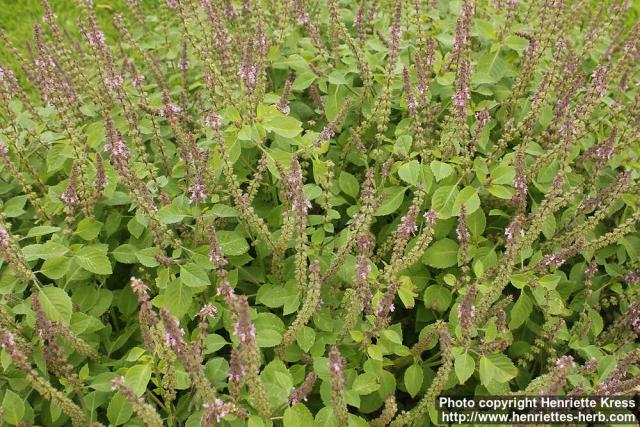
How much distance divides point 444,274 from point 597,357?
0.80m

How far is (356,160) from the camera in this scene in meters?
3.46

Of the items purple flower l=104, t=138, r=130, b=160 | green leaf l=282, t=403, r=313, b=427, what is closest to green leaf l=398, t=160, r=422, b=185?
green leaf l=282, t=403, r=313, b=427

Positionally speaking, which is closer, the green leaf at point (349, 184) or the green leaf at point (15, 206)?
the green leaf at point (15, 206)

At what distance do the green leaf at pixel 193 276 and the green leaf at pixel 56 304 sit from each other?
1.68 ft

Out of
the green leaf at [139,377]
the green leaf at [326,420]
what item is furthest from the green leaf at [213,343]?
the green leaf at [326,420]

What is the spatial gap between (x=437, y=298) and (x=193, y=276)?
121 cm

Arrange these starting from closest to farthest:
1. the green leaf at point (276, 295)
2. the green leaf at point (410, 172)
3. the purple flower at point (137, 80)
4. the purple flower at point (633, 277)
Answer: the green leaf at point (276, 295) → the green leaf at point (410, 172) → the purple flower at point (633, 277) → the purple flower at point (137, 80)

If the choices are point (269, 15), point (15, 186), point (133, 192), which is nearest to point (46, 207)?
point (15, 186)

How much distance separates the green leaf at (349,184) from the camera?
328 centimetres

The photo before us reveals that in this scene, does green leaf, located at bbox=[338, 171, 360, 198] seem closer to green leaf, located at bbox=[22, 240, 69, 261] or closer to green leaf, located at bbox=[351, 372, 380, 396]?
green leaf, located at bbox=[351, 372, 380, 396]

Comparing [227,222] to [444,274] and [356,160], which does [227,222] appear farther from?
[444,274]

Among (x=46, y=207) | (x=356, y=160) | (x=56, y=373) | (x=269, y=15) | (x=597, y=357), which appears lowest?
(x=56, y=373)

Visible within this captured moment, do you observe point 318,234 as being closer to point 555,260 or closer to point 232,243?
point 232,243

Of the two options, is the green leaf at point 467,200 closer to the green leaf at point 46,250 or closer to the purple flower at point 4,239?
the green leaf at point 46,250
